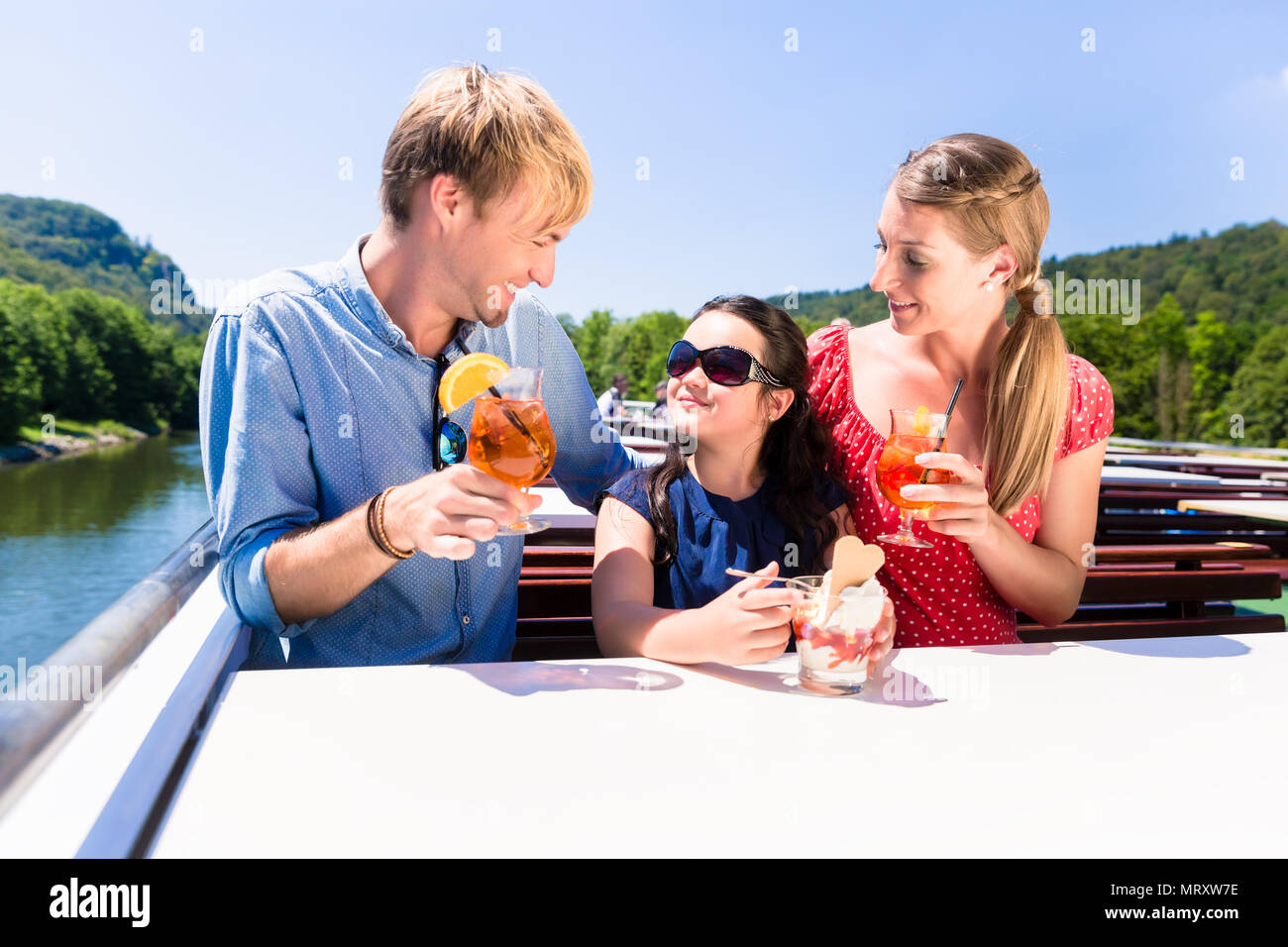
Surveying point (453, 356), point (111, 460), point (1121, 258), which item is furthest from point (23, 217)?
point (453, 356)

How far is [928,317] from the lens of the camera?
2266 millimetres

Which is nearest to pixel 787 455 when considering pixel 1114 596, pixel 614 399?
pixel 1114 596

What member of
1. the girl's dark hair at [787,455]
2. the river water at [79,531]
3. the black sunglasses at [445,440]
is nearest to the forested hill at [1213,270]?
the river water at [79,531]

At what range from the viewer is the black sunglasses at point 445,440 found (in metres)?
1.98

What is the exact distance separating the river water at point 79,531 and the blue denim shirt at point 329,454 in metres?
17.5

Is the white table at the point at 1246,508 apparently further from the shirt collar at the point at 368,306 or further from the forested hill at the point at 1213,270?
the forested hill at the point at 1213,270

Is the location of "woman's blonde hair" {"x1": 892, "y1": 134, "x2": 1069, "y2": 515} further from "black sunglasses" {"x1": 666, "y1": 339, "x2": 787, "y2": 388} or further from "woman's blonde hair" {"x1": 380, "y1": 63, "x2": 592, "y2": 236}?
"woman's blonde hair" {"x1": 380, "y1": 63, "x2": 592, "y2": 236}

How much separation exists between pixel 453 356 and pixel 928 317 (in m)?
1.16

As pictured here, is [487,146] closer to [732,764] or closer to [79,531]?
[732,764]

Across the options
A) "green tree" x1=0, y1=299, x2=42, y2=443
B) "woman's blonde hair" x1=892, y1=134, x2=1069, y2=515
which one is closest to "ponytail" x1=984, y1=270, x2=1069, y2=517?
"woman's blonde hair" x1=892, y1=134, x2=1069, y2=515

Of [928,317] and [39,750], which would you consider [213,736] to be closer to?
[39,750]

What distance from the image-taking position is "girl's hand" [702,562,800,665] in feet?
4.91

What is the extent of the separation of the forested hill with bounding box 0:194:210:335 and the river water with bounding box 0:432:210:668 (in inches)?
1706

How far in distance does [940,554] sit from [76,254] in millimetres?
134490
